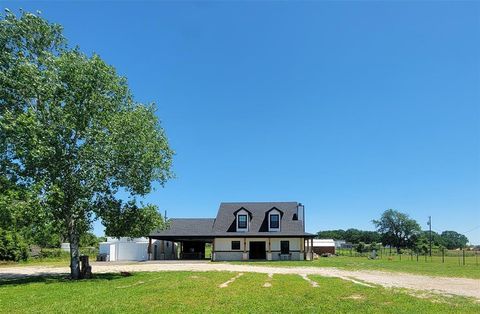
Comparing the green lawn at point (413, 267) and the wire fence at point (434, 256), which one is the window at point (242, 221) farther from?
the wire fence at point (434, 256)

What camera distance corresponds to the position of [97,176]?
22.9 metres

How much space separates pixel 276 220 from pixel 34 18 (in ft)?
102

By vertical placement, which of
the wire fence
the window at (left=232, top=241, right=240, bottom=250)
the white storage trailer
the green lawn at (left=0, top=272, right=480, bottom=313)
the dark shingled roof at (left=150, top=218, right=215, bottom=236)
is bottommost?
the wire fence

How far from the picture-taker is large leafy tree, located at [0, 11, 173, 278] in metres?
21.3

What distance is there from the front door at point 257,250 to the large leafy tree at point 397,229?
9825 cm

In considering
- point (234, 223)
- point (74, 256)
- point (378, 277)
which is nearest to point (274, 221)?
point (234, 223)

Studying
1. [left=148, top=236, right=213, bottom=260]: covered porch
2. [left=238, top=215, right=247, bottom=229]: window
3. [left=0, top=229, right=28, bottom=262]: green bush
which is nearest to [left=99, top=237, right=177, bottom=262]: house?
[left=148, top=236, right=213, bottom=260]: covered porch

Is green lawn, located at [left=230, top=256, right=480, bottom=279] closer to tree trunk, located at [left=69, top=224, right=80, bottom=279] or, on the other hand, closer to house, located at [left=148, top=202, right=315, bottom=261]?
house, located at [left=148, top=202, right=315, bottom=261]

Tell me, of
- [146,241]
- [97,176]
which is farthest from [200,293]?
[146,241]

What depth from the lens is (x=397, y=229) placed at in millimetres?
136625

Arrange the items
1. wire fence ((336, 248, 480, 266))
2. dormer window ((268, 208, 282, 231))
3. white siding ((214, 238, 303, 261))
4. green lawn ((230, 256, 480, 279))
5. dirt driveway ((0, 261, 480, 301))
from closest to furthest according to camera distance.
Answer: dirt driveway ((0, 261, 480, 301)), green lawn ((230, 256, 480, 279)), white siding ((214, 238, 303, 261)), dormer window ((268, 208, 282, 231)), wire fence ((336, 248, 480, 266))

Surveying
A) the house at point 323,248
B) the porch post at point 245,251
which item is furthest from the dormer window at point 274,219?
the house at point 323,248

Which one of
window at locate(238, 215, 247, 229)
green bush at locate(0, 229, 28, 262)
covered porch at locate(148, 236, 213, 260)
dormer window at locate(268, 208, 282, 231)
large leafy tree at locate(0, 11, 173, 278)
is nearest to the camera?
large leafy tree at locate(0, 11, 173, 278)

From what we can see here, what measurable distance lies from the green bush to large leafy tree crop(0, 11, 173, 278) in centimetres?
2121
